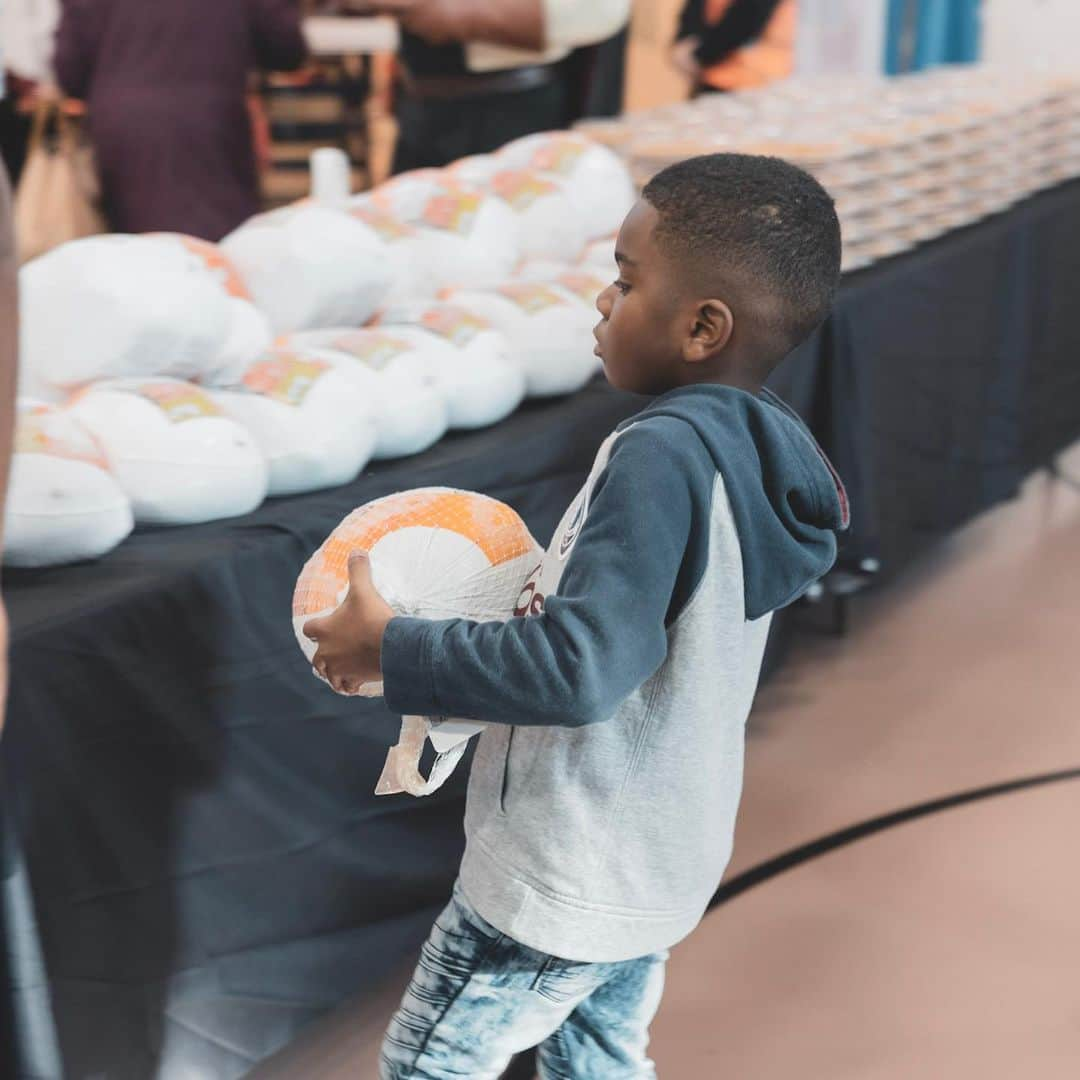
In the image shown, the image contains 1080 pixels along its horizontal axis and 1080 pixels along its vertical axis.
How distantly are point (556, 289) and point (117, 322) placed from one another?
72cm

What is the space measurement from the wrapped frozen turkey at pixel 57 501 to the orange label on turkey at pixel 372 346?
1.36 feet

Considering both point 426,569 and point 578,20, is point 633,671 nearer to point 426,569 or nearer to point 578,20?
point 426,569

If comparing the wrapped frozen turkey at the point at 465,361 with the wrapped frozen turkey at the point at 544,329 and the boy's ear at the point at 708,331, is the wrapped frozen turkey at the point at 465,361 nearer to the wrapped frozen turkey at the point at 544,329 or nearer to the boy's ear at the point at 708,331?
the wrapped frozen turkey at the point at 544,329

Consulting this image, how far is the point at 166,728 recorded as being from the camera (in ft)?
4.45

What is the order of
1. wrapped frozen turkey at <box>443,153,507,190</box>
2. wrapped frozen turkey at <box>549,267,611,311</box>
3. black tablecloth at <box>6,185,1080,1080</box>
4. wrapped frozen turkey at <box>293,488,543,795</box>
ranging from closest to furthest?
wrapped frozen turkey at <box>293,488,543,795</box> < black tablecloth at <box>6,185,1080,1080</box> < wrapped frozen turkey at <box>549,267,611,311</box> < wrapped frozen turkey at <box>443,153,507,190</box>

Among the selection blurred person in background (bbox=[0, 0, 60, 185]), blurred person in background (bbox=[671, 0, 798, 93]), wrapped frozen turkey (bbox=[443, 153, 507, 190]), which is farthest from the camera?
blurred person in background (bbox=[671, 0, 798, 93])

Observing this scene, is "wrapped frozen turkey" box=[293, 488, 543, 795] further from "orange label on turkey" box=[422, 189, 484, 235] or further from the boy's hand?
"orange label on turkey" box=[422, 189, 484, 235]

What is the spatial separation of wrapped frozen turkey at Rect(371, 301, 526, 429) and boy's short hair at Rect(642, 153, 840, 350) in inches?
32.9

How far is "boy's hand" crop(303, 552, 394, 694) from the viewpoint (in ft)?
3.10

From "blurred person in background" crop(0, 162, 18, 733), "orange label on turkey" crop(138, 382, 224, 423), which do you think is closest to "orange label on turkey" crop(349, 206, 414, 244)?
"orange label on turkey" crop(138, 382, 224, 423)

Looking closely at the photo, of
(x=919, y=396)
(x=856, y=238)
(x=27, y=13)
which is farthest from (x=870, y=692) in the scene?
(x=27, y=13)

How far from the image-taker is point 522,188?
2.35 meters

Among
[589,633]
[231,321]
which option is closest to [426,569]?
[589,633]

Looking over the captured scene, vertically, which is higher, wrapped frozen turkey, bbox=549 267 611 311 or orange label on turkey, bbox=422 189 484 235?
orange label on turkey, bbox=422 189 484 235
